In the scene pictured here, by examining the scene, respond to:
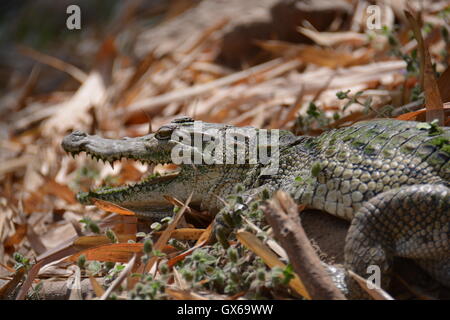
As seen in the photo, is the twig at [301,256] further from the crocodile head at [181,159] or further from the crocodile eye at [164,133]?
the crocodile eye at [164,133]

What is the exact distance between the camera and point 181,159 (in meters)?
3.28

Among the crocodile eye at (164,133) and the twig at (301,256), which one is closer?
the twig at (301,256)

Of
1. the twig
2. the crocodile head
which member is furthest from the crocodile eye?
the twig

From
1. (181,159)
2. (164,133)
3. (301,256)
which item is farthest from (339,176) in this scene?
(164,133)

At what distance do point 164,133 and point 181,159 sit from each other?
0.18 metres

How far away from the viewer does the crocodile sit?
234cm

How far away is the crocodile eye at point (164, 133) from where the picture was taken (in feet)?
10.8

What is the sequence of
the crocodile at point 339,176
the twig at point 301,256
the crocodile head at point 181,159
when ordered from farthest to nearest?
1. the crocodile head at point 181,159
2. the crocodile at point 339,176
3. the twig at point 301,256

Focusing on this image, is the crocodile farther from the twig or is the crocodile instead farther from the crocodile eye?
the twig

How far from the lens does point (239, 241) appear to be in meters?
2.67

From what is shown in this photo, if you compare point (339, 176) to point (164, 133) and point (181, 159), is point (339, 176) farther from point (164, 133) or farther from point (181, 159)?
point (164, 133)

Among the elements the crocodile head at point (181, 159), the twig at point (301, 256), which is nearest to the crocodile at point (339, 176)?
the crocodile head at point (181, 159)

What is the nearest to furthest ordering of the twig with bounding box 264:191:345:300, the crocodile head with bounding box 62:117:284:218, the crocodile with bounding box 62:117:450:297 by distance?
the twig with bounding box 264:191:345:300
the crocodile with bounding box 62:117:450:297
the crocodile head with bounding box 62:117:284:218

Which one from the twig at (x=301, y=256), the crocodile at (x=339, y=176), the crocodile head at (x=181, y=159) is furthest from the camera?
the crocodile head at (x=181, y=159)
